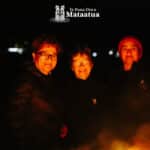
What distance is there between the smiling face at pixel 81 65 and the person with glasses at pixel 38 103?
24 cm

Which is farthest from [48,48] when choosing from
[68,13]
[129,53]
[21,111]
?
[68,13]

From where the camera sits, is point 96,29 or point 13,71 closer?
point 13,71

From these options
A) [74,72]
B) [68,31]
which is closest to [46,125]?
[74,72]

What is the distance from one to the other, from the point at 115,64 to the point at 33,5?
68.1 inches

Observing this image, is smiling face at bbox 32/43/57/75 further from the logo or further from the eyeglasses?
the logo

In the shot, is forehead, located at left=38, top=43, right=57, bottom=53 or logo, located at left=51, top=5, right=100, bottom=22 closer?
forehead, located at left=38, top=43, right=57, bottom=53

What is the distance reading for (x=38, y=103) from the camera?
4008 millimetres

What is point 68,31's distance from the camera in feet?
18.9

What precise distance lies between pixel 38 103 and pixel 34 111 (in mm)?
90

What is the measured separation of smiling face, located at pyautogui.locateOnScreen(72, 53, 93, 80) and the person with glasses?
24 cm

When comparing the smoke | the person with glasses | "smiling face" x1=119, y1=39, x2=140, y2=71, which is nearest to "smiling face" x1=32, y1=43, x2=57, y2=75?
the person with glasses

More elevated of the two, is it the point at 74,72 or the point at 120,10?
the point at 120,10

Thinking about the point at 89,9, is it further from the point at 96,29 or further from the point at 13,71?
the point at 13,71

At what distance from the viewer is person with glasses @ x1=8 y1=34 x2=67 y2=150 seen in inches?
157
